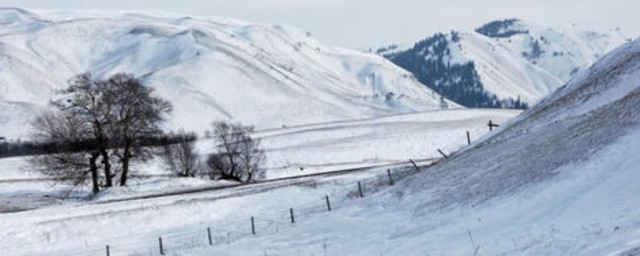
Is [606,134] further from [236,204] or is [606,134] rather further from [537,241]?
[236,204]

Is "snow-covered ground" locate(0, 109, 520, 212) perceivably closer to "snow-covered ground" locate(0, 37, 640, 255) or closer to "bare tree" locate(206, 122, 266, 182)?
"bare tree" locate(206, 122, 266, 182)

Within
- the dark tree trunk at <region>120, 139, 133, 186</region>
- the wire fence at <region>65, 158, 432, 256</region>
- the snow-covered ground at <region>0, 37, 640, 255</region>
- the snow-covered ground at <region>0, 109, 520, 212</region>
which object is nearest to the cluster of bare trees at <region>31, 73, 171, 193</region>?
the dark tree trunk at <region>120, 139, 133, 186</region>

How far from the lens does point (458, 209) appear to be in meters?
27.0

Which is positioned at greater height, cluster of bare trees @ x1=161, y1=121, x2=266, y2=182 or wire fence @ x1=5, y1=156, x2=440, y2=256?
cluster of bare trees @ x1=161, y1=121, x2=266, y2=182

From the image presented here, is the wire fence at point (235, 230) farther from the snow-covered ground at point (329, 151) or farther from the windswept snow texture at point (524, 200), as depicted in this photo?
the snow-covered ground at point (329, 151)

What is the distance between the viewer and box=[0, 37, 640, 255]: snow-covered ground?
66.6ft

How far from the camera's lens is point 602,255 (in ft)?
52.5

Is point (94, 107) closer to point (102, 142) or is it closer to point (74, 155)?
point (102, 142)

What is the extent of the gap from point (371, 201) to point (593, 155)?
12282mm

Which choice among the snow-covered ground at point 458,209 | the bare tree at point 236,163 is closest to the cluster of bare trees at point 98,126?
the snow-covered ground at point 458,209

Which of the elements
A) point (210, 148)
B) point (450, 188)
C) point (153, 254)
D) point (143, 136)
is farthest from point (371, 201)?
point (210, 148)

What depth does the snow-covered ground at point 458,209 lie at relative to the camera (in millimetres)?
20312

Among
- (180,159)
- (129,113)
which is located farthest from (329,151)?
(129,113)

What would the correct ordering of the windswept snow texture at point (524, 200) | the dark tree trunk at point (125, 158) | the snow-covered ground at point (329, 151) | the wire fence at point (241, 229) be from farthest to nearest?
the snow-covered ground at point (329, 151) → the dark tree trunk at point (125, 158) → the wire fence at point (241, 229) → the windswept snow texture at point (524, 200)
